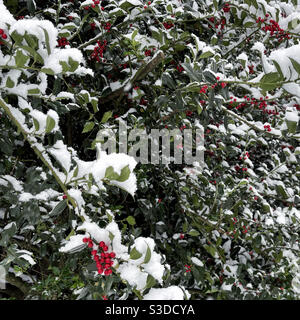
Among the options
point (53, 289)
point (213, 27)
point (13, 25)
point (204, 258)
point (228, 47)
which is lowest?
point (204, 258)

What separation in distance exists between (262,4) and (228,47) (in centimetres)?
62

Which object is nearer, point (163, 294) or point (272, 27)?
point (163, 294)

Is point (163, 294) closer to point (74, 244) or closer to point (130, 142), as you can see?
point (74, 244)

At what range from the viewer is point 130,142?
1.75 m

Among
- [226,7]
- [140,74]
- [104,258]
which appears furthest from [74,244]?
[226,7]

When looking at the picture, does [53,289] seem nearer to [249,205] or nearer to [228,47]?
[249,205]

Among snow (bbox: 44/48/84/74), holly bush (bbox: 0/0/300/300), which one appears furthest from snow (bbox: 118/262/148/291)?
snow (bbox: 44/48/84/74)

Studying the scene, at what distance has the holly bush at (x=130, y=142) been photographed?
0.89 metres

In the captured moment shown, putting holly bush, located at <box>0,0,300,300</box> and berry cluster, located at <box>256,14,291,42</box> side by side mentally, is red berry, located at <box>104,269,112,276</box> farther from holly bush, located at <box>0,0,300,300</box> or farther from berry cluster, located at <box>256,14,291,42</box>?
berry cluster, located at <box>256,14,291,42</box>

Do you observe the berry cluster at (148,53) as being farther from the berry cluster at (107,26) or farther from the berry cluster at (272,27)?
the berry cluster at (272,27)

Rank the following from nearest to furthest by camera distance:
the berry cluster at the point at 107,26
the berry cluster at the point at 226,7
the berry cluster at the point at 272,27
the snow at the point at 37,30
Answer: the snow at the point at 37,30
the berry cluster at the point at 107,26
the berry cluster at the point at 272,27
the berry cluster at the point at 226,7

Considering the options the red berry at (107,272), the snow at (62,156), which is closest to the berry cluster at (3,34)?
the snow at (62,156)

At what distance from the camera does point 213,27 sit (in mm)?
2207

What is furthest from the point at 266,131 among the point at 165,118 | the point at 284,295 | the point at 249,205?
the point at 284,295
